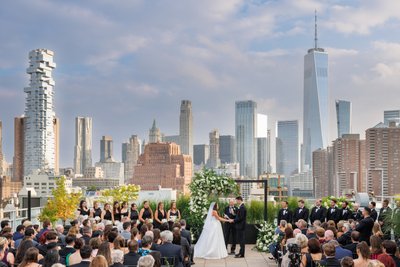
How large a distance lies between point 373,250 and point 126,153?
194m

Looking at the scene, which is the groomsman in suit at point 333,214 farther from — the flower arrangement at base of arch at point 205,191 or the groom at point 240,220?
the flower arrangement at base of arch at point 205,191

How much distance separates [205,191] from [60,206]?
4545mm

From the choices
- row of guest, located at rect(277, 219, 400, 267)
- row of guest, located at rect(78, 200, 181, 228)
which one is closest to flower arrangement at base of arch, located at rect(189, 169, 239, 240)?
row of guest, located at rect(78, 200, 181, 228)

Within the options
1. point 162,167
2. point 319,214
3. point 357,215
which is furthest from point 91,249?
point 162,167

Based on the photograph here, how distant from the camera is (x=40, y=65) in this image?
183 metres

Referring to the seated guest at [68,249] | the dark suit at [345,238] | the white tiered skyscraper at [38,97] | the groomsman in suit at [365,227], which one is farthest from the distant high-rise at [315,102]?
the seated guest at [68,249]

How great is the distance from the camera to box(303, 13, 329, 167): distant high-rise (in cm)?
17962

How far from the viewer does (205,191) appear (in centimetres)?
Answer: 1544

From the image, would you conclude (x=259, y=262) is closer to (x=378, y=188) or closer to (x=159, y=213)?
(x=159, y=213)

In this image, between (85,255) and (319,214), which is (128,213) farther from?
(85,255)

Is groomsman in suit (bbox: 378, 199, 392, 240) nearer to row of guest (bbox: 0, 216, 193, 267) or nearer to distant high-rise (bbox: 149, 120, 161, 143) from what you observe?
row of guest (bbox: 0, 216, 193, 267)

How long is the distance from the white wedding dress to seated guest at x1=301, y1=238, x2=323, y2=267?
19.4ft

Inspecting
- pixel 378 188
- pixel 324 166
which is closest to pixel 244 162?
pixel 324 166

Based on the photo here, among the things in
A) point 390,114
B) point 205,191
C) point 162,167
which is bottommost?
point 162,167
